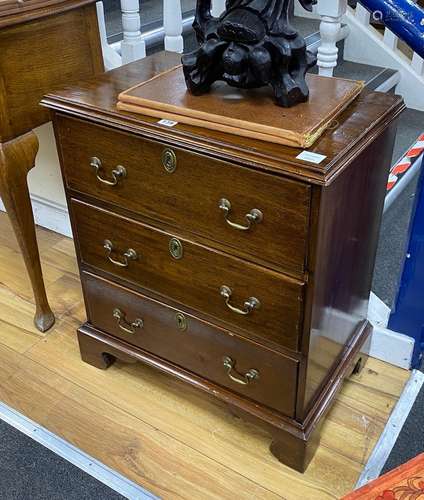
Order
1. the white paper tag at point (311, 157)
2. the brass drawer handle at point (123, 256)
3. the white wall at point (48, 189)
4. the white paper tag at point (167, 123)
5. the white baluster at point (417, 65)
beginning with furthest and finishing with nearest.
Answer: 1. the white baluster at point (417, 65)
2. the white wall at point (48, 189)
3. the brass drawer handle at point (123, 256)
4. the white paper tag at point (167, 123)
5. the white paper tag at point (311, 157)

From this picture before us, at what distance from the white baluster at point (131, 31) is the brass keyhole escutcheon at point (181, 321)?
78 centimetres

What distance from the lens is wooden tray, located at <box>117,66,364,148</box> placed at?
3.18 ft

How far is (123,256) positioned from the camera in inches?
50.1

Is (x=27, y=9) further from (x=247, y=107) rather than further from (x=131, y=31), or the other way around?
(x=247, y=107)

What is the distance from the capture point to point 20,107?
133 cm

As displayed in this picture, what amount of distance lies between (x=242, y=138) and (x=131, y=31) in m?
0.78

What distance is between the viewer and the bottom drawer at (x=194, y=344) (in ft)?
3.88

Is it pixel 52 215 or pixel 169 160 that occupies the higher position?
pixel 169 160

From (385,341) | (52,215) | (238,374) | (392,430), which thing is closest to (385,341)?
(385,341)

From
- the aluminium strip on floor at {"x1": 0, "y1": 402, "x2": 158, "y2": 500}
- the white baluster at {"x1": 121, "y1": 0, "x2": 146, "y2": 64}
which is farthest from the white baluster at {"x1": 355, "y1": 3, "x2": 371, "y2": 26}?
the aluminium strip on floor at {"x1": 0, "y1": 402, "x2": 158, "y2": 500}

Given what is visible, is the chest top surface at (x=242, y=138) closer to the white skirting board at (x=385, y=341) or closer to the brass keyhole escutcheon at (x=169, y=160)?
the brass keyhole escutcheon at (x=169, y=160)

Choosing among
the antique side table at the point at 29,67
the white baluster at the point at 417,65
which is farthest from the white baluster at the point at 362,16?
the antique side table at the point at 29,67

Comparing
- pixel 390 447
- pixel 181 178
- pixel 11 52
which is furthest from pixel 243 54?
pixel 390 447

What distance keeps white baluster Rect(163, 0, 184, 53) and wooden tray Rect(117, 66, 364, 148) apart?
48 centimetres
